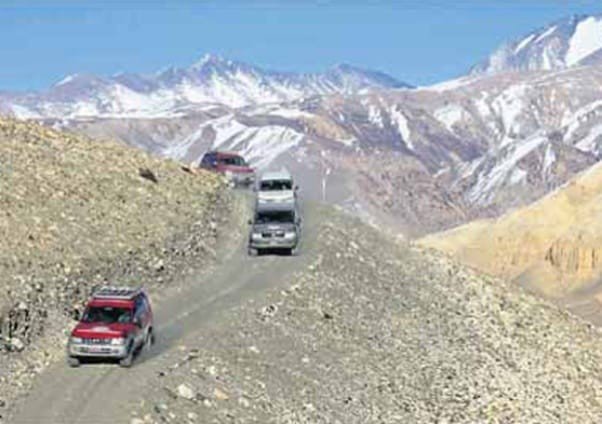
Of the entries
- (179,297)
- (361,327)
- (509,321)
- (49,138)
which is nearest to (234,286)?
(179,297)

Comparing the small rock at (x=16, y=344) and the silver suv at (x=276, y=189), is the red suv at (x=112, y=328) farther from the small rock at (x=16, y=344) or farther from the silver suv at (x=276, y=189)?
the silver suv at (x=276, y=189)

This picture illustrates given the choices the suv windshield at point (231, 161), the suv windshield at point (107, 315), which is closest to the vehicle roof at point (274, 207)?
the suv windshield at point (231, 161)

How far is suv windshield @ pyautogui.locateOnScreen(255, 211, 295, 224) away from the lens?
190ft

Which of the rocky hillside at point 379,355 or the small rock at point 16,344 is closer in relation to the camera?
the rocky hillside at point 379,355

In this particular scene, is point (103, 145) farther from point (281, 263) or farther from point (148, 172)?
point (281, 263)

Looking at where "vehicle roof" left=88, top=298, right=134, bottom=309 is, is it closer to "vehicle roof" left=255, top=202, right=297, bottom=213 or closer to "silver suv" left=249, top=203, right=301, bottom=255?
"silver suv" left=249, top=203, right=301, bottom=255

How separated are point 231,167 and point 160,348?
128 ft

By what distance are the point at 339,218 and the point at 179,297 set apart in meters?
19.9

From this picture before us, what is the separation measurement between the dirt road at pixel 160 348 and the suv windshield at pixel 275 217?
161cm

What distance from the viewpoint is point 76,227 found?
51156 mm

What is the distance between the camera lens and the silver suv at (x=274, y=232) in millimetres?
56844

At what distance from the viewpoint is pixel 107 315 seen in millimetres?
37625

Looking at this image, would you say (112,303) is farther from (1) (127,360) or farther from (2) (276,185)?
→ (2) (276,185)

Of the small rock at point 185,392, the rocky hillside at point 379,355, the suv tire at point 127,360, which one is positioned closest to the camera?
the small rock at point 185,392
